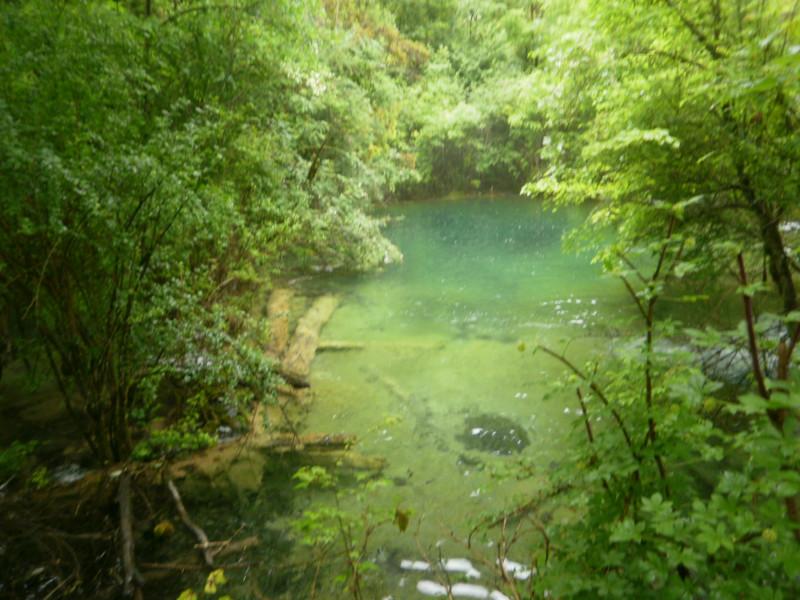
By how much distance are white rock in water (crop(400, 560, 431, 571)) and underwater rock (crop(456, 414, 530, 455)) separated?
1.48 m

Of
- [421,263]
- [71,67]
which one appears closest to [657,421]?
[71,67]

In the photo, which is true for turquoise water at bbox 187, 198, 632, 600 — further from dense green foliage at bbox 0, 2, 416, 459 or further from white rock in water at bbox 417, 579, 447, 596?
dense green foliage at bbox 0, 2, 416, 459

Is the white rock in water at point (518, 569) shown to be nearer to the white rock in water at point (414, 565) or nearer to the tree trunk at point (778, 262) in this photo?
the white rock in water at point (414, 565)

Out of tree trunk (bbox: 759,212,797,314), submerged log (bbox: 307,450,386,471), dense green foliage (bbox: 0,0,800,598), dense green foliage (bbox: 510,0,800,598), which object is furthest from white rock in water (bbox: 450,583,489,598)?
tree trunk (bbox: 759,212,797,314)

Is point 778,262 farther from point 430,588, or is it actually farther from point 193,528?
point 193,528

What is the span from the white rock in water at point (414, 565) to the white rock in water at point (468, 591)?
24 cm

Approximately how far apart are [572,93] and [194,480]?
632 cm

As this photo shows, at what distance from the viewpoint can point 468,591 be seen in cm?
293

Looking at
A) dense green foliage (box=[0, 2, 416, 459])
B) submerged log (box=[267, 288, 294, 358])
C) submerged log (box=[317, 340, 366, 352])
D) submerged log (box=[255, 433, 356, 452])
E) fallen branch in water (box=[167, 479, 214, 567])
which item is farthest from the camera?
submerged log (box=[317, 340, 366, 352])

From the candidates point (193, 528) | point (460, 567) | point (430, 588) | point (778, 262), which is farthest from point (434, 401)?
point (778, 262)

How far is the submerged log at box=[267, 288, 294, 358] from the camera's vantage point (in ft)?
20.3

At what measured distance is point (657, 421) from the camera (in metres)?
1.95

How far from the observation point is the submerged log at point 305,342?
572 cm

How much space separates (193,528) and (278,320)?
392 cm
